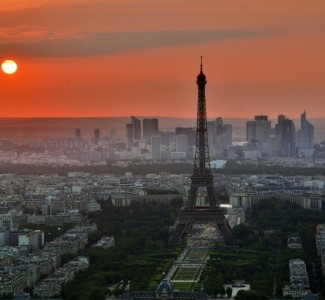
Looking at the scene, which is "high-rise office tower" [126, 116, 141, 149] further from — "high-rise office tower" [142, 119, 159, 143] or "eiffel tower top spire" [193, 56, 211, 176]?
"eiffel tower top spire" [193, 56, 211, 176]

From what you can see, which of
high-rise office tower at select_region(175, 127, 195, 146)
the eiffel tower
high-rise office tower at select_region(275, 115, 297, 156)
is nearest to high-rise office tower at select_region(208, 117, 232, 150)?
high-rise office tower at select_region(175, 127, 195, 146)

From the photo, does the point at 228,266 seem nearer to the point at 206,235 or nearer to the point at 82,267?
the point at 82,267

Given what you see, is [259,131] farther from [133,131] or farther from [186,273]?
[186,273]

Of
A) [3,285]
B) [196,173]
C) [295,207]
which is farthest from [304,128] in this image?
[3,285]

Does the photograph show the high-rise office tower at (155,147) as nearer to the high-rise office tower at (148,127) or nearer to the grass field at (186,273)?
the high-rise office tower at (148,127)

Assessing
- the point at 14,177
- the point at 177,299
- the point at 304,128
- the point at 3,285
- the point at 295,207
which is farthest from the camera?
the point at 304,128

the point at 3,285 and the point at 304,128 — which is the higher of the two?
the point at 304,128
